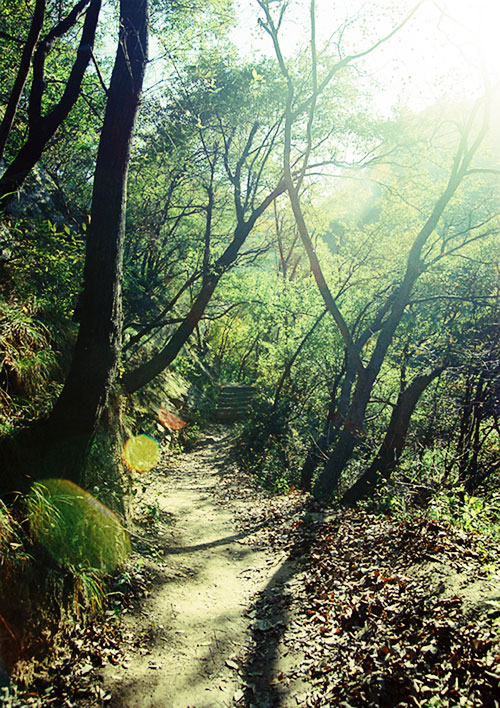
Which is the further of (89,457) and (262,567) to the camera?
(262,567)

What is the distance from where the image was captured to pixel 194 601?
16.4ft

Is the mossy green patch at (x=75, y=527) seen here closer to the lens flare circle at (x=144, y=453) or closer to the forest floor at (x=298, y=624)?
the forest floor at (x=298, y=624)

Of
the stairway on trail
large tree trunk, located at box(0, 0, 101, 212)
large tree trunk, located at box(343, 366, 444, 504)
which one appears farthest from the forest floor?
the stairway on trail

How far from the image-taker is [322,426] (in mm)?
15562

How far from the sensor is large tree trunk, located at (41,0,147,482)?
4.90 meters

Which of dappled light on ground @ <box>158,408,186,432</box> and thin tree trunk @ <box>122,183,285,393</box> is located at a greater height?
thin tree trunk @ <box>122,183,285,393</box>

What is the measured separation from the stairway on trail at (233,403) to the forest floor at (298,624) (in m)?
13.2

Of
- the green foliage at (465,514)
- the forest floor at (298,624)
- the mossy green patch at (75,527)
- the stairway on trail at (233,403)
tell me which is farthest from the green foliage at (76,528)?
the stairway on trail at (233,403)

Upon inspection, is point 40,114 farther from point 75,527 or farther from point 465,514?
point 465,514

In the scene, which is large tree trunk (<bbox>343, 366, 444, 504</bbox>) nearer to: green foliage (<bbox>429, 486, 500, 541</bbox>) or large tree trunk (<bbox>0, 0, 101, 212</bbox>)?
green foliage (<bbox>429, 486, 500, 541</bbox>)

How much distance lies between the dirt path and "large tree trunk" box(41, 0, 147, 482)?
1.74 metres

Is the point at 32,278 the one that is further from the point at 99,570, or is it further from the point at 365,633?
the point at 365,633

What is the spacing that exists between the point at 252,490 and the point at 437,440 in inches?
271

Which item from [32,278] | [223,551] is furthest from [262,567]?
[32,278]
